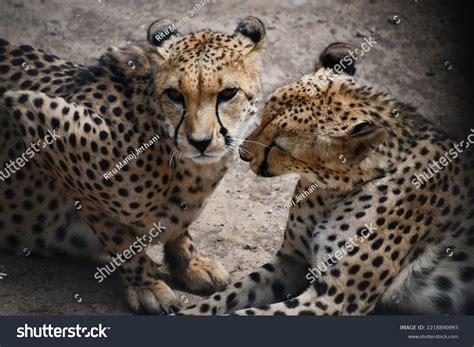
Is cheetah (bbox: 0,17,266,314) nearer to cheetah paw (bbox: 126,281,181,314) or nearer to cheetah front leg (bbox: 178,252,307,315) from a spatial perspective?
cheetah paw (bbox: 126,281,181,314)

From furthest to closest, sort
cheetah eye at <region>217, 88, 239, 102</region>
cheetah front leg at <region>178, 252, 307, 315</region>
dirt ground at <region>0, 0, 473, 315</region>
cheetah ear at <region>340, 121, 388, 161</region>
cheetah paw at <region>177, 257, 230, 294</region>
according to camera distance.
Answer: dirt ground at <region>0, 0, 473, 315</region>
cheetah paw at <region>177, 257, 230, 294</region>
cheetah front leg at <region>178, 252, 307, 315</region>
cheetah eye at <region>217, 88, 239, 102</region>
cheetah ear at <region>340, 121, 388, 161</region>

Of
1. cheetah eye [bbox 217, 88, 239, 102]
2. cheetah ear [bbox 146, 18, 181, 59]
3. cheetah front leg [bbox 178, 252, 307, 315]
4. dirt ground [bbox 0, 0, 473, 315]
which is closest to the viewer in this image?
cheetah eye [bbox 217, 88, 239, 102]

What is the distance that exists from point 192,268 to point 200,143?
749 millimetres

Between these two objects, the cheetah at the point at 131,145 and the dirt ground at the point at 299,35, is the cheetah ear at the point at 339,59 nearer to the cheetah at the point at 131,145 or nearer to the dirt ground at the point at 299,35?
the cheetah at the point at 131,145

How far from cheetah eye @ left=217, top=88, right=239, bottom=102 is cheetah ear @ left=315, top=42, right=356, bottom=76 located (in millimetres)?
425

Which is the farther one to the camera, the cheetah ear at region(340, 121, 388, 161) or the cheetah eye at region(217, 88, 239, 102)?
the cheetah eye at region(217, 88, 239, 102)

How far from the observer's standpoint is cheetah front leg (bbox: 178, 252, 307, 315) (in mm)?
3559

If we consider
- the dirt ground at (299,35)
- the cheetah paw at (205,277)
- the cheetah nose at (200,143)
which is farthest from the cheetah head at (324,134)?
the dirt ground at (299,35)

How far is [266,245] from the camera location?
13.4ft

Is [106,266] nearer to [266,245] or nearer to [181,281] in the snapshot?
[181,281]

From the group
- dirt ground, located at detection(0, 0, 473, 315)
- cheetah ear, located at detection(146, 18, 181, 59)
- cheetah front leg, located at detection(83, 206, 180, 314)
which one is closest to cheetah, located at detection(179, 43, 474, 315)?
cheetah front leg, located at detection(83, 206, 180, 314)

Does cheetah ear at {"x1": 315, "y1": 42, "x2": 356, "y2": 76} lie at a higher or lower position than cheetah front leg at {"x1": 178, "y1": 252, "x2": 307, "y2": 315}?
higher

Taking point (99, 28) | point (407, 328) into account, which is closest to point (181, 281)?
point (407, 328)

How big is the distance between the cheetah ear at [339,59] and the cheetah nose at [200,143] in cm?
64
